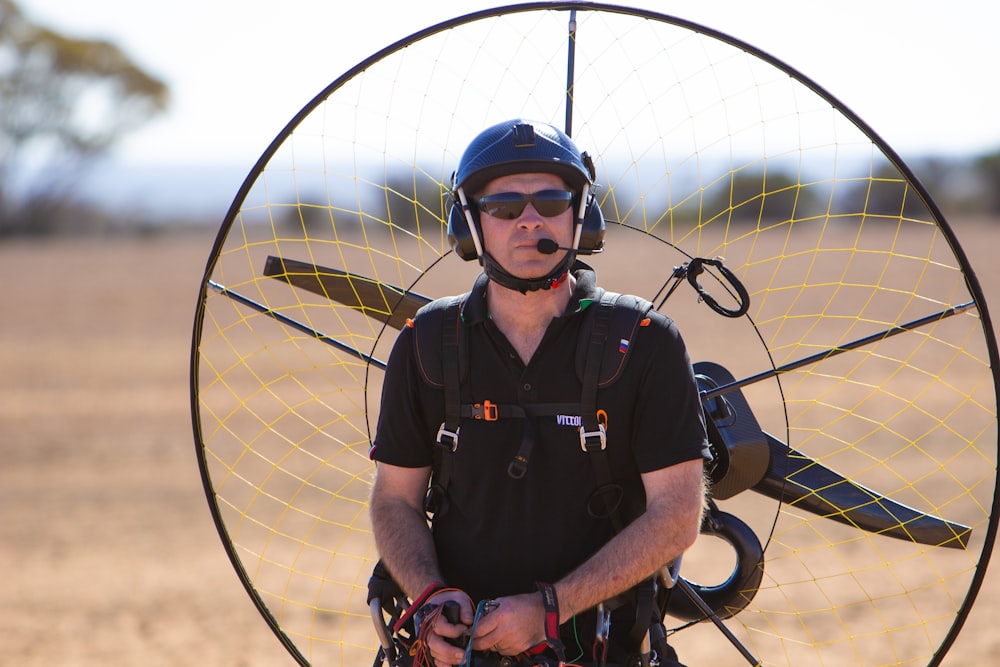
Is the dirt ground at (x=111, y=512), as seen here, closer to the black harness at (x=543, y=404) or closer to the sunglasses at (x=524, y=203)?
the black harness at (x=543, y=404)

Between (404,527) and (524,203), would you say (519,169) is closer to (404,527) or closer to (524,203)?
(524,203)

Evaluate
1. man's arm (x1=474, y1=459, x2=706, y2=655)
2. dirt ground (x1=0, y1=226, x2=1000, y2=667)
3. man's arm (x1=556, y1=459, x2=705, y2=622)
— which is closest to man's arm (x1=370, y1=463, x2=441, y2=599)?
man's arm (x1=474, y1=459, x2=706, y2=655)

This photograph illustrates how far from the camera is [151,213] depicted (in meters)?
53.9

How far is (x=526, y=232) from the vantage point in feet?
9.52

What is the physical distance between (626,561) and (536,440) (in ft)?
1.37

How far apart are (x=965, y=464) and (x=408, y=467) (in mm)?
8953

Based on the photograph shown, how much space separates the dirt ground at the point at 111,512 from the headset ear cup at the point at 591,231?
4.62m

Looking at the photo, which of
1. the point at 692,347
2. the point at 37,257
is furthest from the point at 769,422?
the point at 37,257

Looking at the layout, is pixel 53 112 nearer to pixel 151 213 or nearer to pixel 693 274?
pixel 151 213

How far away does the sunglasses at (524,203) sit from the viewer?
9.54ft

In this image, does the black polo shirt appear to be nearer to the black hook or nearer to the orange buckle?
the orange buckle

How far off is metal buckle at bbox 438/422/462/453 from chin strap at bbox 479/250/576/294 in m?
0.45

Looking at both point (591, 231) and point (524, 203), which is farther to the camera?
point (591, 231)

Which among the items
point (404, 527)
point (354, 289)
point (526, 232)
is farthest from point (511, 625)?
point (354, 289)
